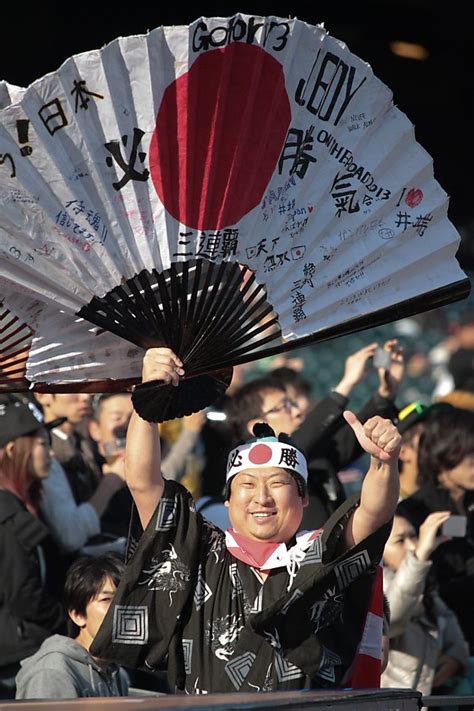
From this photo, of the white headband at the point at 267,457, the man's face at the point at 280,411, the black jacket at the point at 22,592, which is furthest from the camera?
the man's face at the point at 280,411

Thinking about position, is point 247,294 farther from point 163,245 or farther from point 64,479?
point 64,479

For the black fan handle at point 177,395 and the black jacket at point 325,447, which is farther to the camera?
the black jacket at point 325,447

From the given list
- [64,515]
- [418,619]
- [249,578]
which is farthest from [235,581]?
[418,619]

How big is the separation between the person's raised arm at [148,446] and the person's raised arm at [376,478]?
442mm

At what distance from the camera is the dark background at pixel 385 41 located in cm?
Answer: 646

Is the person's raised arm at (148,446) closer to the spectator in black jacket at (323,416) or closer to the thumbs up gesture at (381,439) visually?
the thumbs up gesture at (381,439)

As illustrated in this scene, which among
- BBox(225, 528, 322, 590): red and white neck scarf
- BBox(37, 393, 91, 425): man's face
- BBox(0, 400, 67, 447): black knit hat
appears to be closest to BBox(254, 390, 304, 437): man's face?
BBox(37, 393, 91, 425): man's face

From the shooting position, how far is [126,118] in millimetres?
2834

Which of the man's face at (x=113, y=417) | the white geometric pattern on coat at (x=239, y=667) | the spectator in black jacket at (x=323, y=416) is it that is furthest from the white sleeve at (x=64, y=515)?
the white geometric pattern on coat at (x=239, y=667)

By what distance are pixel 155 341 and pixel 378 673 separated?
1042mm

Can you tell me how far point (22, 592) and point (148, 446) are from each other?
1.56 m

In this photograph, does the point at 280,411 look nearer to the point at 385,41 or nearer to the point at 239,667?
the point at 239,667

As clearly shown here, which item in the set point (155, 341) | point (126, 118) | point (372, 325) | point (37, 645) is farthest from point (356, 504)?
point (37, 645)

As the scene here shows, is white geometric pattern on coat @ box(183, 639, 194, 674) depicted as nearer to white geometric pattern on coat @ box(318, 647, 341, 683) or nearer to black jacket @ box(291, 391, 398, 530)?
white geometric pattern on coat @ box(318, 647, 341, 683)
